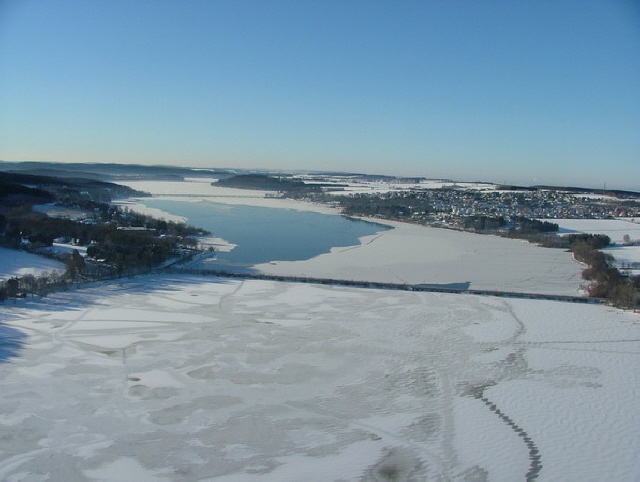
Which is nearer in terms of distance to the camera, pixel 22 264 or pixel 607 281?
pixel 607 281

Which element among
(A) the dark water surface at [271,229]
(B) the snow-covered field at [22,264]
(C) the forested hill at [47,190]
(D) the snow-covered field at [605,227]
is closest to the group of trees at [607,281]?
(D) the snow-covered field at [605,227]

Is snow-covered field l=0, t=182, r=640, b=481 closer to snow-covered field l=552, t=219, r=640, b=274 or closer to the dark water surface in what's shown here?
the dark water surface

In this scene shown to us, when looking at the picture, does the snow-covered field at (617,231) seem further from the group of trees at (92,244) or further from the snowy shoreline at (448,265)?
the group of trees at (92,244)

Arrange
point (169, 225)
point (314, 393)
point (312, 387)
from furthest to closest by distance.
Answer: point (169, 225) < point (312, 387) < point (314, 393)

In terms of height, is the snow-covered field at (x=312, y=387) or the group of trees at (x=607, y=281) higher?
the group of trees at (x=607, y=281)

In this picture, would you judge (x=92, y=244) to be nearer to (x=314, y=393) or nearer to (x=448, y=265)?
(x=448, y=265)

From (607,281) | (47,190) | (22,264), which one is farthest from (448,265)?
(47,190)

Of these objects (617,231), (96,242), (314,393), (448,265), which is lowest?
(314,393)
